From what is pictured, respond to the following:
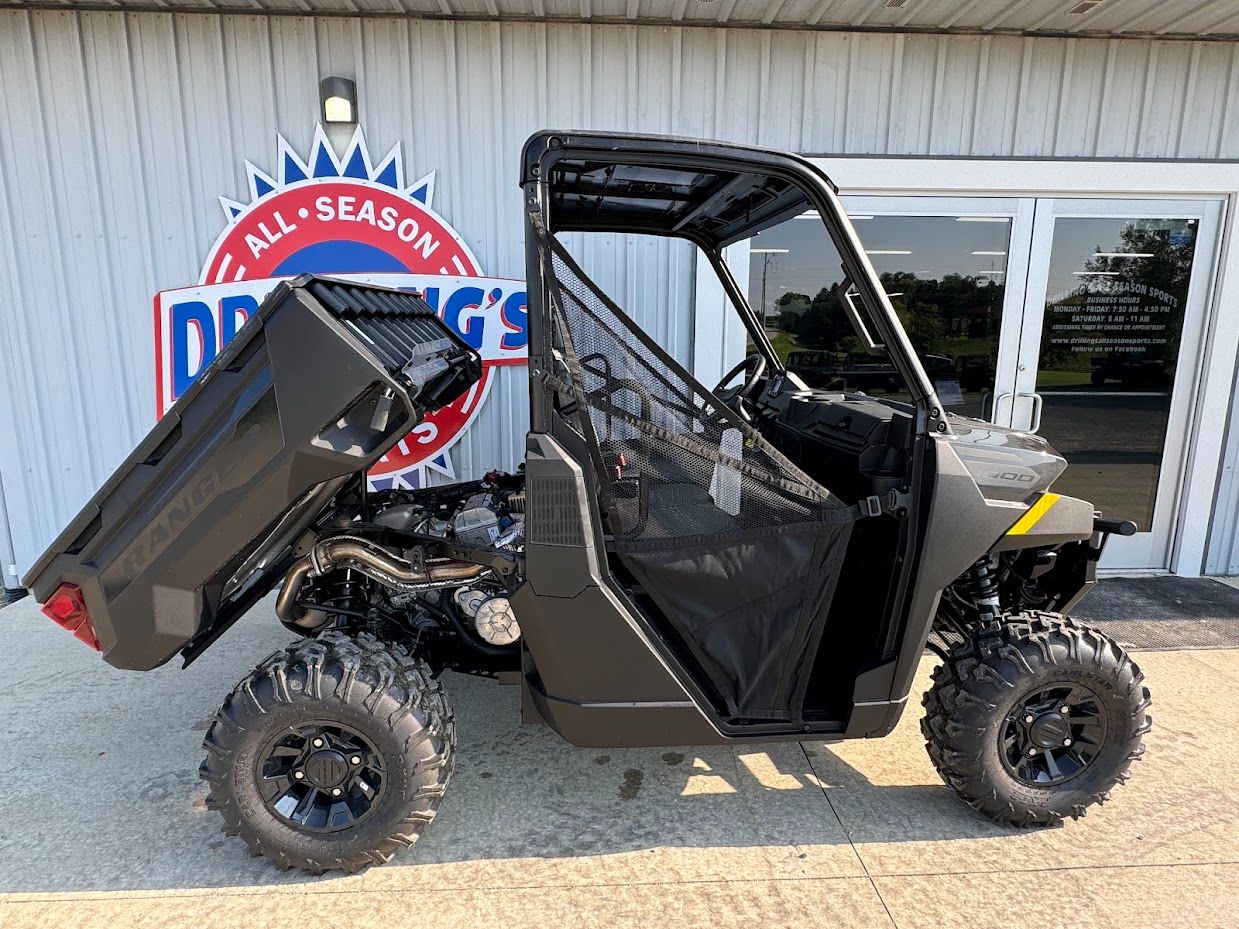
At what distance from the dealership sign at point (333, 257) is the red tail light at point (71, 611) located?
2.59m

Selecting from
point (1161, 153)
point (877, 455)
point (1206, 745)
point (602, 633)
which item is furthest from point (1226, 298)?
point (602, 633)

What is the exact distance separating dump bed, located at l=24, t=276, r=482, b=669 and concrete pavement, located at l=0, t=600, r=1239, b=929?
0.75m

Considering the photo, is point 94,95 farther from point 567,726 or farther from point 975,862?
point 975,862

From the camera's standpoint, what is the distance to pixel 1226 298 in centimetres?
468

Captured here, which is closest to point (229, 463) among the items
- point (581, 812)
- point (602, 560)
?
point (602, 560)

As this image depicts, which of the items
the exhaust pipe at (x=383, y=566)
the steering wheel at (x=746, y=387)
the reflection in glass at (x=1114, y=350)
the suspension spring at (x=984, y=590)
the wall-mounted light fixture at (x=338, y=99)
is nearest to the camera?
the exhaust pipe at (x=383, y=566)

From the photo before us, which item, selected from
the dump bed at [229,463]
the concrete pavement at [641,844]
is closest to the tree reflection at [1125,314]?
the concrete pavement at [641,844]

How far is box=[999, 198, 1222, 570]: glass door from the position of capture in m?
4.72

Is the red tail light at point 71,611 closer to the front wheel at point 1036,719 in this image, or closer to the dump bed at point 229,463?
the dump bed at point 229,463

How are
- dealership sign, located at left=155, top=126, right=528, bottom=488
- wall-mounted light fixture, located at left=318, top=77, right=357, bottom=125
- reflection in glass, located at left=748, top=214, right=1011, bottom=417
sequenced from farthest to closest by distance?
reflection in glass, located at left=748, top=214, right=1011, bottom=417
dealership sign, located at left=155, top=126, right=528, bottom=488
wall-mounted light fixture, located at left=318, top=77, right=357, bottom=125

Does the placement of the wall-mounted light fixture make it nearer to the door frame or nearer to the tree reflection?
the door frame

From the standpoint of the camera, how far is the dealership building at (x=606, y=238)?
4.29m

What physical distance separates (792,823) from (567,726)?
0.92 meters

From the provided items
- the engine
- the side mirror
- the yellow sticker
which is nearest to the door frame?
the side mirror
